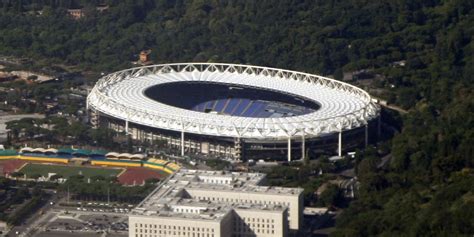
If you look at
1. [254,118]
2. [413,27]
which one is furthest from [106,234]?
[413,27]

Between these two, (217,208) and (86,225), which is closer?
(217,208)

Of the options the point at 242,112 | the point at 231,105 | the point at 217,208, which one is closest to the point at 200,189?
the point at 217,208

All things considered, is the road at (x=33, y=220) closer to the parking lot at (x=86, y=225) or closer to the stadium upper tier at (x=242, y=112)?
the parking lot at (x=86, y=225)

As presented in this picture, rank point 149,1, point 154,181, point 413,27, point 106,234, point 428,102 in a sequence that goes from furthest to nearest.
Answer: point 149,1 < point 413,27 < point 428,102 < point 154,181 < point 106,234

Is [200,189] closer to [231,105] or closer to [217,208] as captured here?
[217,208]

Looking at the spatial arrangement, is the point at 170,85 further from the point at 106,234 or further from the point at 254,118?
the point at 106,234

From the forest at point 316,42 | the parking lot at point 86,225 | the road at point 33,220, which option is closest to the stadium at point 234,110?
the forest at point 316,42

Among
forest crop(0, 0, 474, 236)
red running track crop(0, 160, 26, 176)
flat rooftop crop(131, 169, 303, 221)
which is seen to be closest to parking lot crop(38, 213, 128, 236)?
flat rooftop crop(131, 169, 303, 221)
